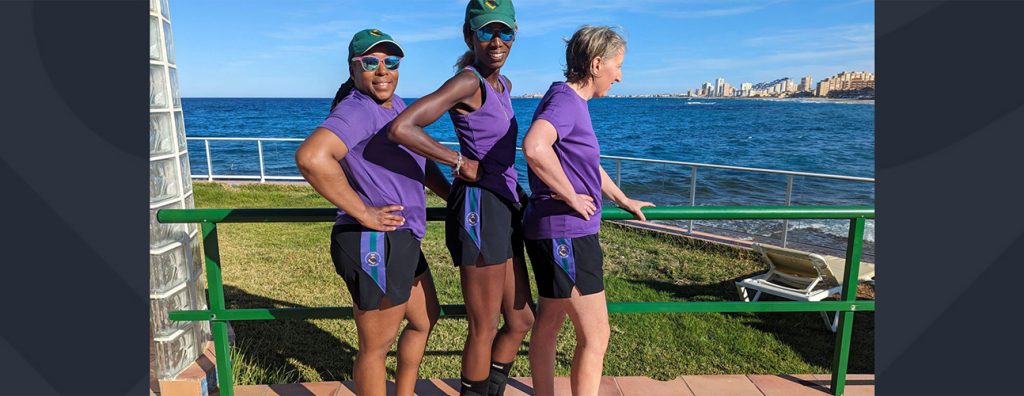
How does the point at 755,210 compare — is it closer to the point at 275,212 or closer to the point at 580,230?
the point at 580,230

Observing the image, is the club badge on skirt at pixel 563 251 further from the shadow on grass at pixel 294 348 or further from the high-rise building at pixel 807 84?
the high-rise building at pixel 807 84

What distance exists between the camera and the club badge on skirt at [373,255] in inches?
81.0

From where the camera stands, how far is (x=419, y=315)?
240 centimetres

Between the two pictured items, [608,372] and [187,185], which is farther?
[608,372]

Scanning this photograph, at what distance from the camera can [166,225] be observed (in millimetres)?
2922

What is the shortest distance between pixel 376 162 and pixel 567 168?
2.21 feet

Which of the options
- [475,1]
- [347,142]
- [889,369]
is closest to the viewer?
[889,369]

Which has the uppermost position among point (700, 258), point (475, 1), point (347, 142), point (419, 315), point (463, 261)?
point (475, 1)

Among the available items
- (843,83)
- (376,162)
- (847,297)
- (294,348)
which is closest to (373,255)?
(376,162)

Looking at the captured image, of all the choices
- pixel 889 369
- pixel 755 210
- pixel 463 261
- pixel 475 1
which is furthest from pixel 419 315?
pixel 889 369

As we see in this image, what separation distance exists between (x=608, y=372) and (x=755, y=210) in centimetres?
217

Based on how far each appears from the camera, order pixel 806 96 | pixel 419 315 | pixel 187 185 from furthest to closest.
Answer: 1. pixel 806 96
2. pixel 187 185
3. pixel 419 315

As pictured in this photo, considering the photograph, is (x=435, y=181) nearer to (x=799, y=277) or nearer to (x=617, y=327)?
(x=617, y=327)

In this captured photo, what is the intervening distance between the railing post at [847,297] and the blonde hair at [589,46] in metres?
1.46
